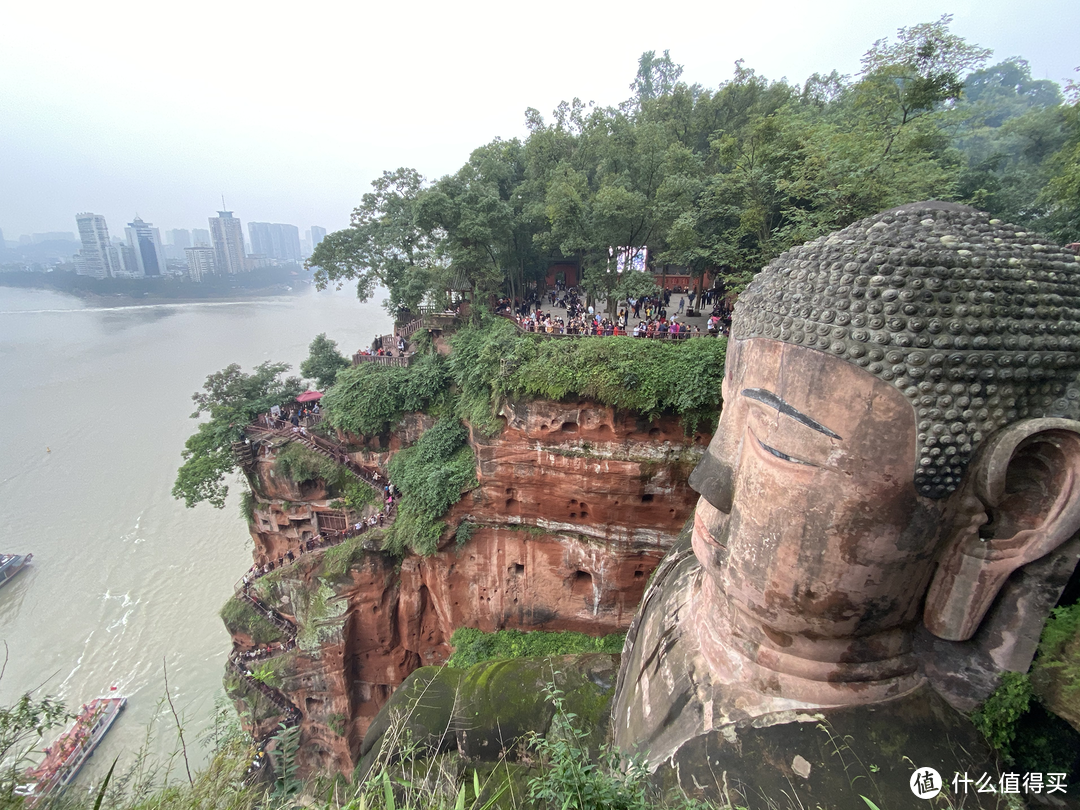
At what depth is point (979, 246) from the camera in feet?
10.9

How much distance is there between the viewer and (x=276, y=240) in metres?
145

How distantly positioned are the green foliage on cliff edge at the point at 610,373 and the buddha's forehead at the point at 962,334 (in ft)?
22.1

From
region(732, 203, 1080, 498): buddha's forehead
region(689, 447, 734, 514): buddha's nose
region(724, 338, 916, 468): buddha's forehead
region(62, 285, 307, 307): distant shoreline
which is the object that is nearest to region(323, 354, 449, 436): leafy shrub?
region(689, 447, 734, 514): buddha's nose

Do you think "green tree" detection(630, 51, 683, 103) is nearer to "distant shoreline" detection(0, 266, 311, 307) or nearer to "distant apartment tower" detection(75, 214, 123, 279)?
"distant shoreline" detection(0, 266, 311, 307)

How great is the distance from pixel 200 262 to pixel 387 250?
313 ft

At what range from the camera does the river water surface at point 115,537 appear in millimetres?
19375

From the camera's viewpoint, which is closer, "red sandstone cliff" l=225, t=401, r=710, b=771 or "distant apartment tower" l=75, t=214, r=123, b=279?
"red sandstone cliff" l=225, t=401, r=710, b=771

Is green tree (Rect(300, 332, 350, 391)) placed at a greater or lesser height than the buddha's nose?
lesser

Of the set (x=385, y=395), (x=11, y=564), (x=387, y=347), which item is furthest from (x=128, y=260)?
(x=385, y=395)

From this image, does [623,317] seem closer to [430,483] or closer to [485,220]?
[485,220]

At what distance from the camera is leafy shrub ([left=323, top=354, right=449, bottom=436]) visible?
1413 cm

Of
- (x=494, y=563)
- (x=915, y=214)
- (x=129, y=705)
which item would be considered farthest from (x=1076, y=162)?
(x=129, y=705)

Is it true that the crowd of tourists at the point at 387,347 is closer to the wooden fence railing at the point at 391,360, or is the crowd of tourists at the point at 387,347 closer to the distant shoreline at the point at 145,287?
the wooden fence railing at the point at 391,360
